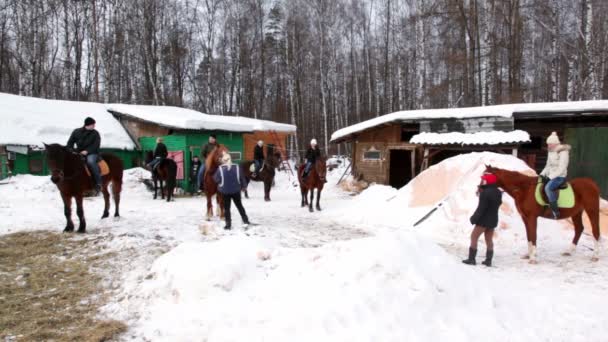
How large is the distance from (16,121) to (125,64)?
1631 cm

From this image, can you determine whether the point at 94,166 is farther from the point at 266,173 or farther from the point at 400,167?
the point at 400,167

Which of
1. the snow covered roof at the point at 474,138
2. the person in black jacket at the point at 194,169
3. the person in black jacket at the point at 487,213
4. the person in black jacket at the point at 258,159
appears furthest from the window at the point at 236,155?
the person in black jacket at the point at 487,213

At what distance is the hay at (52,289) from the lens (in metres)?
3.90

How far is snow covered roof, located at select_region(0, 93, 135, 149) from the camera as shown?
16658 millimetres

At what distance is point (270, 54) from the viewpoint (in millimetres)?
33656

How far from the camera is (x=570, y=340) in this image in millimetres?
4020

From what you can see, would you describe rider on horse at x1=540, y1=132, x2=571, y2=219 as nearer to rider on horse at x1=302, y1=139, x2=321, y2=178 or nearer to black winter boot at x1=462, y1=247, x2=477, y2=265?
black winter boot at x1=462, y1=247, x2=477, y2=265

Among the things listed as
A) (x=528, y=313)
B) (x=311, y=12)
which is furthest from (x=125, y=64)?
(x=528, y=313)

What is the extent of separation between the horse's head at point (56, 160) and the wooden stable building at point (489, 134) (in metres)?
11.7

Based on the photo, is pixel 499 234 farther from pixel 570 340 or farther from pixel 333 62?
pixel 333 62

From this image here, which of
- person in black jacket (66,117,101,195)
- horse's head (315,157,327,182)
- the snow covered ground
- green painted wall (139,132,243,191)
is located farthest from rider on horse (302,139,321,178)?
green painted wall (139,132,243,191)

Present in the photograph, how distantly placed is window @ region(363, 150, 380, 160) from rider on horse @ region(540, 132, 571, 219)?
10384 millimetres

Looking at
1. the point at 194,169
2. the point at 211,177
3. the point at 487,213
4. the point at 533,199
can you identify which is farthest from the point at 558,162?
the point at 194,169

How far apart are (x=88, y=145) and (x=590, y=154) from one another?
542 inches
